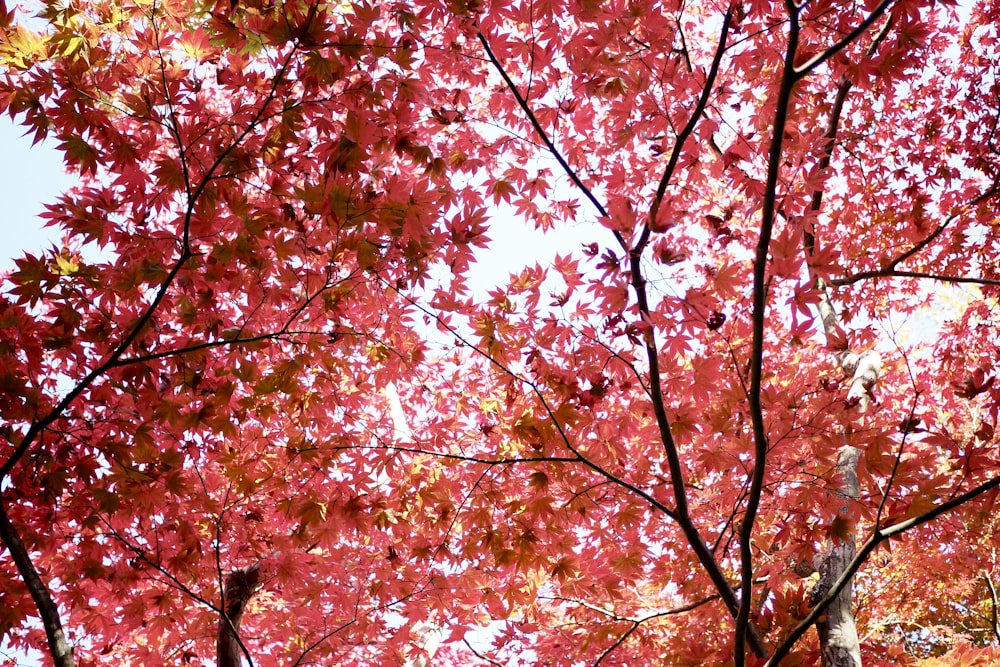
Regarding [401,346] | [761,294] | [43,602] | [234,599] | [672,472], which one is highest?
[401,346]

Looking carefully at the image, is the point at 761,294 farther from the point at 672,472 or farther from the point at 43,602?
the point at 43,602

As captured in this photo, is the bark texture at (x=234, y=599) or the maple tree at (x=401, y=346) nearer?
the maple tree at (x=401, y=346)

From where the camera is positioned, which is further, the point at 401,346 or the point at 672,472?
the point at 401,346

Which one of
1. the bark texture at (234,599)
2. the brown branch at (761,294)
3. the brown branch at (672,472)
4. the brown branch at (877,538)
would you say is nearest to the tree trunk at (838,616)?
the brown branch at (672,472)

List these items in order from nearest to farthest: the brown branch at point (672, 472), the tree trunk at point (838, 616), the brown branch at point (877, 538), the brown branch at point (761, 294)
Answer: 1. the brown branch at point (761, 294)
2. the brown branch at point (877, 538)
3. the brown branch at point (672, 472)
4. the tree trunk at point (838, 616)

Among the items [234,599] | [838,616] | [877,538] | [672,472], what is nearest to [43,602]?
[234,599]

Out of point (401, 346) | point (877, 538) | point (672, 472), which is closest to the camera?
point (877, 538)

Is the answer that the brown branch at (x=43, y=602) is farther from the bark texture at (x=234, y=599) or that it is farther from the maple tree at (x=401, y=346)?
the bark texture at (x=234, y=599)

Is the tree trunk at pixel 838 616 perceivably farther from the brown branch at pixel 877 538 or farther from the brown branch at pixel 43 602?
the brown branch at pixel 43 602

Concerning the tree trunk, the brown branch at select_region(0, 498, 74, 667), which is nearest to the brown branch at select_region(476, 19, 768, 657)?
the tree trunk

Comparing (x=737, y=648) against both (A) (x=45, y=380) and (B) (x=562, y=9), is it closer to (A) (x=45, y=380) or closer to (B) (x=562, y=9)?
(B) (x=562, y=9)

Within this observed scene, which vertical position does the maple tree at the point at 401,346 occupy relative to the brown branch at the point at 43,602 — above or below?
above

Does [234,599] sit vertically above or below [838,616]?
above

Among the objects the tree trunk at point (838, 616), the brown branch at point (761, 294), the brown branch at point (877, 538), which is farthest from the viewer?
the tree trunk at point (838, 616)
